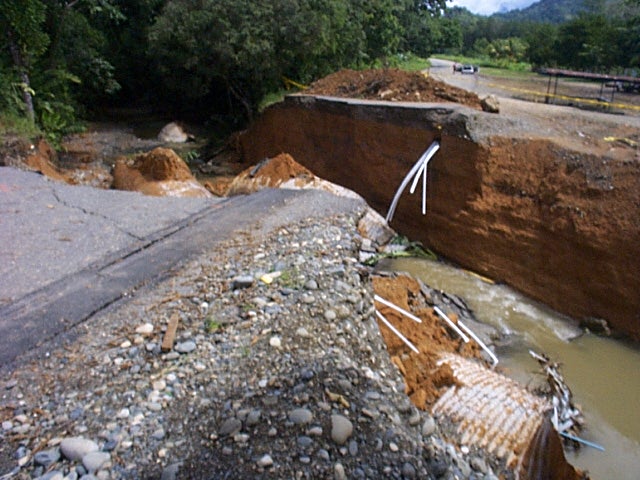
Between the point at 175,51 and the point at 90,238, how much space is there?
10491mm

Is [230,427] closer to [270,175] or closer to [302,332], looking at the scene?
[302,332]

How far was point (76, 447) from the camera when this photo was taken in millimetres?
2230

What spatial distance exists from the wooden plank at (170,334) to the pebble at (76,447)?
749mm

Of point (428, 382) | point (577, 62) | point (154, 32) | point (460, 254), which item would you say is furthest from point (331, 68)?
point (577, 62)

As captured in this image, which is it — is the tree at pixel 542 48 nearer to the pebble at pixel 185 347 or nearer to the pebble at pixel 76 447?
the pebble at pixel 185 347

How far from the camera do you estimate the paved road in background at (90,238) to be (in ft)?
10.8

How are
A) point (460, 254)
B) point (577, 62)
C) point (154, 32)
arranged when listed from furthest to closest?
point (577, 62) < point (154, 32) < point (460, 254)

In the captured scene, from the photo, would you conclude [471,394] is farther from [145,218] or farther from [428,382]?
[145,218]

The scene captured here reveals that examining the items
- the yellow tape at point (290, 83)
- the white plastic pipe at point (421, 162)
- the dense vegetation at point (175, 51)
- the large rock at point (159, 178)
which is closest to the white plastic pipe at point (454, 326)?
the white plastic pipe at point (421, 162)

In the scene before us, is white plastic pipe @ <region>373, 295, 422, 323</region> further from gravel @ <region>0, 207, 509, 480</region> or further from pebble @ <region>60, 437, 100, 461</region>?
pebble @ <region>60, 437, 100, 461</region>

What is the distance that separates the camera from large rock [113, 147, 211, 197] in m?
7.45

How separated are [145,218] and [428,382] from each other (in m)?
3.08

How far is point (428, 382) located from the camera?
12.2 ft

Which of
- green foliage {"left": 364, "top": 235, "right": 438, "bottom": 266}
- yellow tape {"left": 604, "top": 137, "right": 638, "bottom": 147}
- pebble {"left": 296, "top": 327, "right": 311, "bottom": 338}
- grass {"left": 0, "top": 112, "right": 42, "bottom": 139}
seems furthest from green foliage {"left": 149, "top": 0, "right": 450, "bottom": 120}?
pebble {"left": 296, "top": 327, "right": 311, "bottom": 338}
